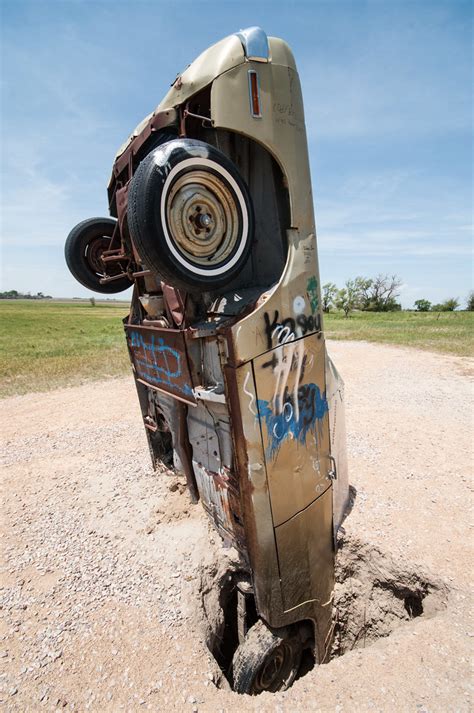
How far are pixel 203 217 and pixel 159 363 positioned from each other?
1.73 meters

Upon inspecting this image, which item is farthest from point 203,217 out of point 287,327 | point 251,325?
point 287,327

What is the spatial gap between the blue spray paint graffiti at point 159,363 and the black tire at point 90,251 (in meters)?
0.90

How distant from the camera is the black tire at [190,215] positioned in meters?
2.44

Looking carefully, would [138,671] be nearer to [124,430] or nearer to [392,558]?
[392,558]

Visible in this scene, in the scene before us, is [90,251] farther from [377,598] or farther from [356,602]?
[377,598]

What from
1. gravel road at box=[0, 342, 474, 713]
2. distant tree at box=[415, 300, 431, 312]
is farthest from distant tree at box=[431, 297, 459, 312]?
gravel road at box=[0, 342, 474, 713]

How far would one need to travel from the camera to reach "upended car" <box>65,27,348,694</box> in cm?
268

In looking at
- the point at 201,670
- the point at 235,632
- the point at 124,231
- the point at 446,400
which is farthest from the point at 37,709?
the point at 446,400

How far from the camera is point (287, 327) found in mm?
3020

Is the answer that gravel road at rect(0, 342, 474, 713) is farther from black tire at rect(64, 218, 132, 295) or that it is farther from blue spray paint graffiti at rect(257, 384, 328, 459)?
black tire at rect(64, 218, 132, 295)

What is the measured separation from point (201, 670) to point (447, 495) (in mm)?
3976

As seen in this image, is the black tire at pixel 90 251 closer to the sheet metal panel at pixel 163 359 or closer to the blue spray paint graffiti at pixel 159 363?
the sheet metal panel at pixel 163 359

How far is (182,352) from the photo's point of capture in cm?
338

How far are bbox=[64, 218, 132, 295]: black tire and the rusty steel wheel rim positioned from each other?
7.97 ft
